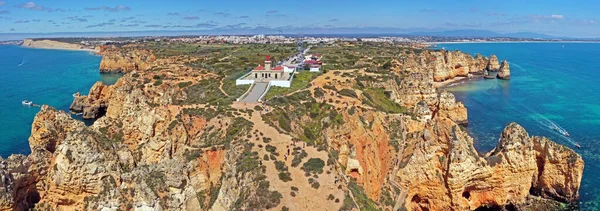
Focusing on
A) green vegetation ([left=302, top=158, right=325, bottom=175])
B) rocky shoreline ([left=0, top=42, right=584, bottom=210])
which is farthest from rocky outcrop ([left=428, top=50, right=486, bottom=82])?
green vegetation ([left=302, top=158, right=325, bottom=175])

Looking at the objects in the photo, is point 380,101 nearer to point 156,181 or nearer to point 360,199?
point 360,199

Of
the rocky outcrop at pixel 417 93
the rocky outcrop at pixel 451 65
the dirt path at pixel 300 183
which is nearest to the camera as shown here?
the dirt path at pixel 300 183

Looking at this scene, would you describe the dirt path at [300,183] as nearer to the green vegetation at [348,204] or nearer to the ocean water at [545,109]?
the green vegetation at [348,204]

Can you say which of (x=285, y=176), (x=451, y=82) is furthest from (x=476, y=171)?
(x=451, y=82)

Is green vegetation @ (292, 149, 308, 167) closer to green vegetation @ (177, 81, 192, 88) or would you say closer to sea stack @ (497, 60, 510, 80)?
green vegetation @ (177, 81, 192, 88)

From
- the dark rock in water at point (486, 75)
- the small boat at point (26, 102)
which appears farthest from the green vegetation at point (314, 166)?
the dark rock in water at point (486, 75)
